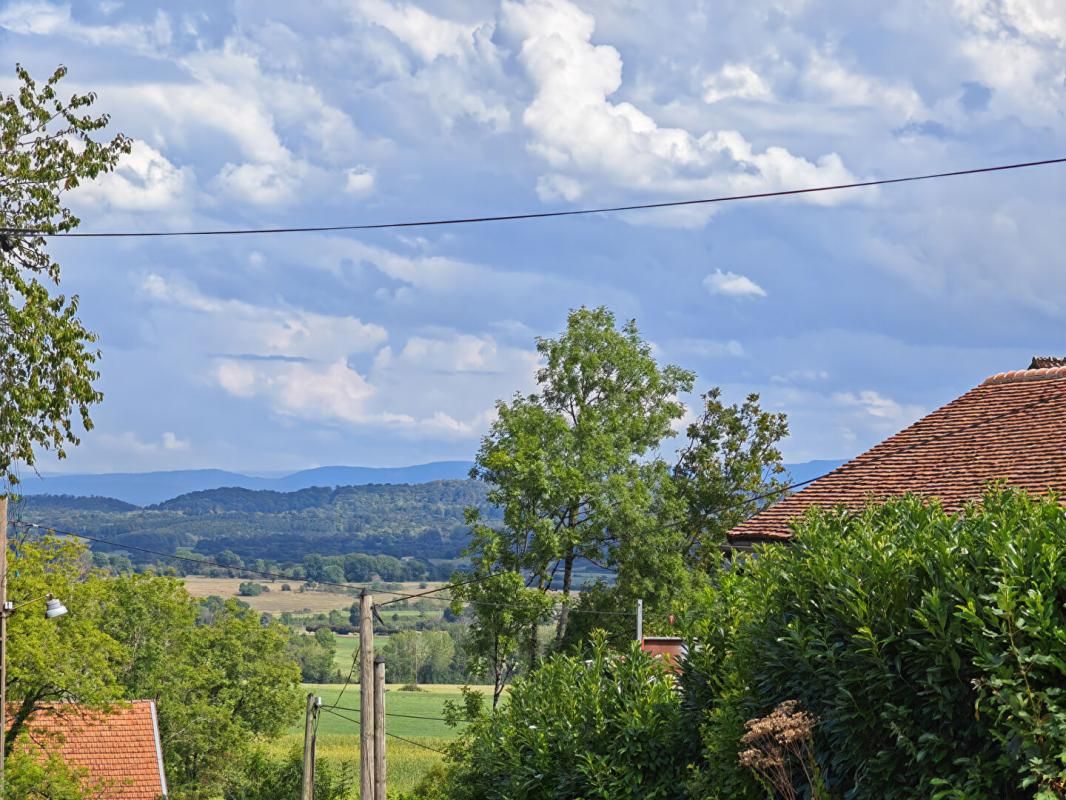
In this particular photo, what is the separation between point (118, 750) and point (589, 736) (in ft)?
112

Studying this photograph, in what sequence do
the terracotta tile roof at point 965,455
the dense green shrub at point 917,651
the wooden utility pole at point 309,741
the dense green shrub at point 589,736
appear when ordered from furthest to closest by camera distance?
the wooden utility pole at point 309,741, the terracotta tile roof at point 965,455, the dense green shrub at point 589,736, the dense green shrub at point 917,651

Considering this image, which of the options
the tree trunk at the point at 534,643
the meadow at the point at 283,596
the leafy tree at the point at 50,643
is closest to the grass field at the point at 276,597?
the meadow at the point at 283,596

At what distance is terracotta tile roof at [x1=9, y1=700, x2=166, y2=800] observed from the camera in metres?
39.4

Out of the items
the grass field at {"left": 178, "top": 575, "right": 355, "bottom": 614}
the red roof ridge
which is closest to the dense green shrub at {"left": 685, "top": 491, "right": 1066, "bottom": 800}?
the red roof ridge

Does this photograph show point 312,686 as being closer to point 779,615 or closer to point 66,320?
point 66,320

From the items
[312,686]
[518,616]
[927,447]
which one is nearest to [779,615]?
[927,447]

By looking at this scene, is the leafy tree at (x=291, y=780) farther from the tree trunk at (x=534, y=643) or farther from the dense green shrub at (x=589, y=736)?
the dense green shrub at (x=589, y=736)

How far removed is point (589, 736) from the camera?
40.6 feet

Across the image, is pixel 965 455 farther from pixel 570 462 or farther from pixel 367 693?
pixel 570 462

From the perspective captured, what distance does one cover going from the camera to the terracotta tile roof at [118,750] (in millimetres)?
39438

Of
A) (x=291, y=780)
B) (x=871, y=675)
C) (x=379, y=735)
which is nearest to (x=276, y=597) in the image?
(x=291, y=780)

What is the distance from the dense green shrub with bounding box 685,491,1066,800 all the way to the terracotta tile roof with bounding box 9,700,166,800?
1316 inches

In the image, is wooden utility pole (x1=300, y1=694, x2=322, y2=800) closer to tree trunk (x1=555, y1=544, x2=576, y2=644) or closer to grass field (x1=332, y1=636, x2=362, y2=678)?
tree trunk (x1=555, y1=544, x2=576, y2=644)

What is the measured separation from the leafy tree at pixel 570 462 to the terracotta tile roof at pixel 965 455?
63.8 ft
